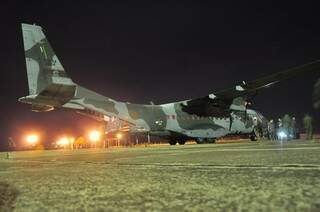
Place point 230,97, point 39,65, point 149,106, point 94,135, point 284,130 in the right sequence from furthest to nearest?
point 284,130
point 94,135
point 230,97
point 149,106
point 39,65

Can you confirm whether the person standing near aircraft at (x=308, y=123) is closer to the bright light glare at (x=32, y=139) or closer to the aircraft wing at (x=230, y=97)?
the aircraft wing at (x=230, y=97)

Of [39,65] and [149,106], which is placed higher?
[39,65]

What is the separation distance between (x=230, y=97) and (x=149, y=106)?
564 cm

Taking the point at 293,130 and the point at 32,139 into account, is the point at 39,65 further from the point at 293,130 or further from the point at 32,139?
Answer: the point at 293,130

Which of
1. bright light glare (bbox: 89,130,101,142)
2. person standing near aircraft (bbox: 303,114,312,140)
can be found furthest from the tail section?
person standing near aircraft (bbox: 303,114,312,140)

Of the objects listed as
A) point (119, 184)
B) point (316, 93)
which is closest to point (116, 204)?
point (119, 184)

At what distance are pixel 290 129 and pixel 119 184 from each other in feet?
121

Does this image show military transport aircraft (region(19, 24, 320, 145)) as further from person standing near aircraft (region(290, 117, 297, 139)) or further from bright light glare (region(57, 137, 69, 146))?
bright light glare (region(57, 137, 69, 146))

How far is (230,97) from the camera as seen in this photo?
1180 inches

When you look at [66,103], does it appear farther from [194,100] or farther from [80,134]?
[80,134]

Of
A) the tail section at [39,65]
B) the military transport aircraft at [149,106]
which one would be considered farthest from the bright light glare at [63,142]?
the tail section at [39,65]

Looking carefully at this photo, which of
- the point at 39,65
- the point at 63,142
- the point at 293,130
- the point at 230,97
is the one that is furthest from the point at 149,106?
the point at 293,130

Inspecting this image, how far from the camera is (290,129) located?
129ft

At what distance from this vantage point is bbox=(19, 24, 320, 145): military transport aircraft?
24.8 meters
